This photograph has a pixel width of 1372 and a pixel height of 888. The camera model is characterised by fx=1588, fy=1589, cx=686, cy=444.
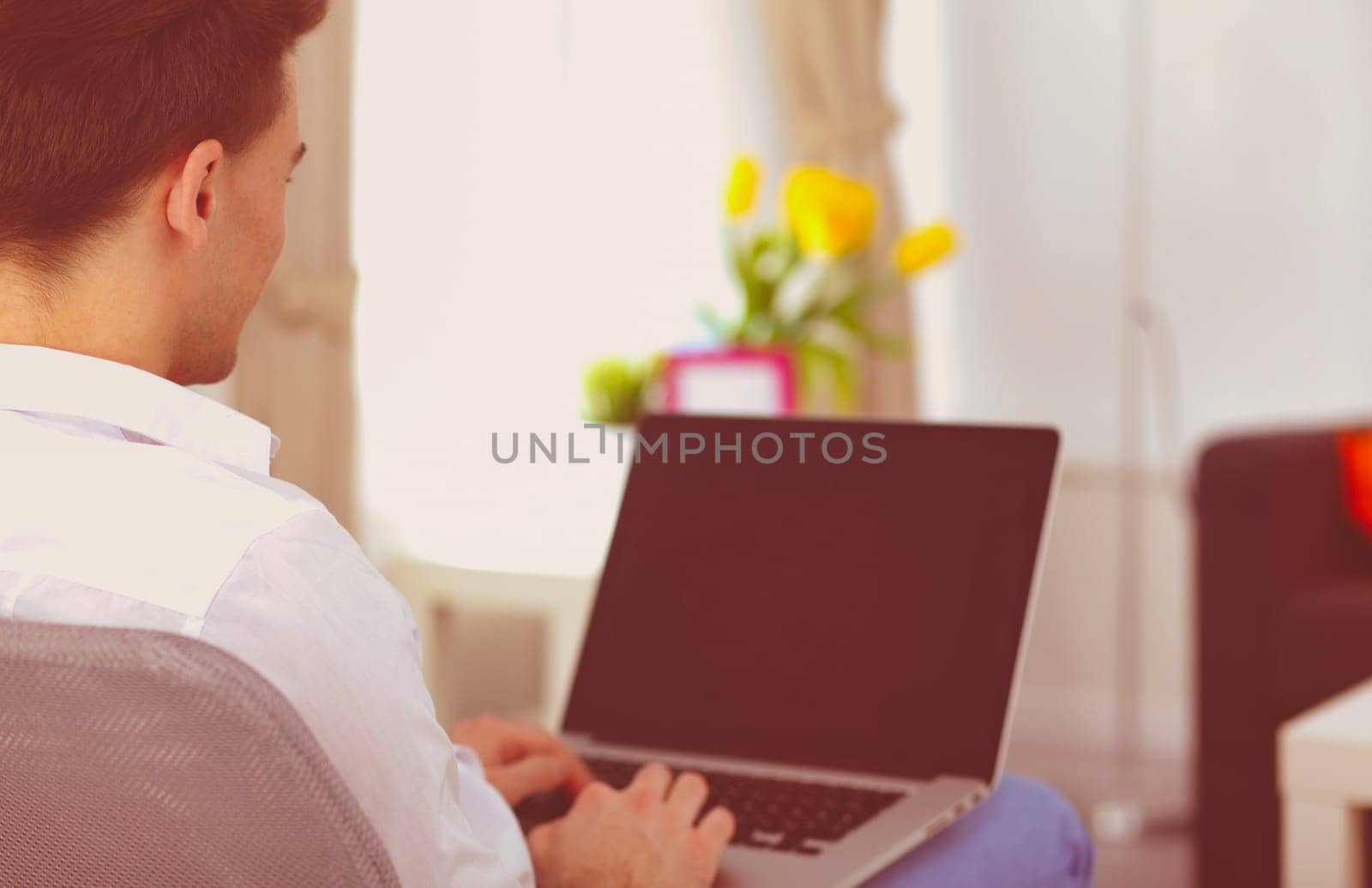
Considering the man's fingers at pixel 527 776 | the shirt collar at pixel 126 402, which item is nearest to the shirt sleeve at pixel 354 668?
the shirt collar at pixel 126 402

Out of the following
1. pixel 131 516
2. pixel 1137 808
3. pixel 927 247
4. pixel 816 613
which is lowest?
pixel 1137 808

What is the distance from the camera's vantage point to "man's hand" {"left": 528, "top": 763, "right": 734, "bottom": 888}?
89 cm

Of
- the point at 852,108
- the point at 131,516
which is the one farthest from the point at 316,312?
the point at 852,108

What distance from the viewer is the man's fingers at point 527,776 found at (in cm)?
105

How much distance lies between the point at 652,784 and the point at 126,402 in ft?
1.28

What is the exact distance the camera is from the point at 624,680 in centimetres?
127

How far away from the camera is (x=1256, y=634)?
2.79 metres

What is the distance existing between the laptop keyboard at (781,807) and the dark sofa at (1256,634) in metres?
1.80

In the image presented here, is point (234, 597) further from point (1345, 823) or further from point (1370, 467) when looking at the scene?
point (1370, 467)

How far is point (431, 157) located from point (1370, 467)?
1879mm

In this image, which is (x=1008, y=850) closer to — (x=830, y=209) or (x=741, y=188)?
(x=830, y=209)

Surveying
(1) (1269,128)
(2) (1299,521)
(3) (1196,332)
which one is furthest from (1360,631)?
(1) (1269,128)

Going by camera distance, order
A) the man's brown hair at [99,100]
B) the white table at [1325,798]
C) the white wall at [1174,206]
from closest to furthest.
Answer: the man's brown hair at [99,100]
the white table at [1325,798]
the white wall at [1174,206]

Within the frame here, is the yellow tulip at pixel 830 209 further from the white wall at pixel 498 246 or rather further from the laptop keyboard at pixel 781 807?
the laptop keyboard at pixel 781 807
